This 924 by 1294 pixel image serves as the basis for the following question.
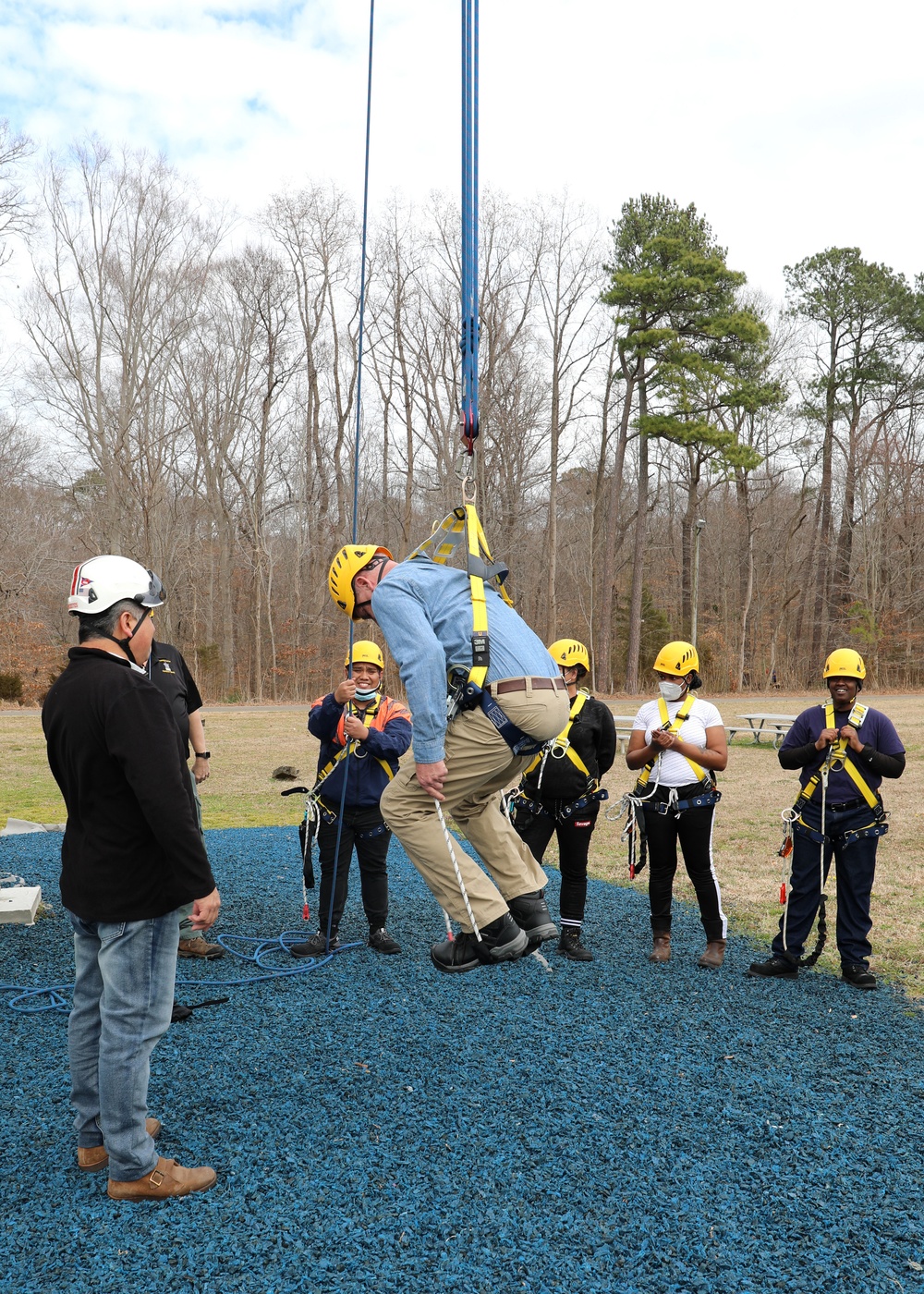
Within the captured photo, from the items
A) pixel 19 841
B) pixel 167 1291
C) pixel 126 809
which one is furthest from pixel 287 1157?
pixel 19 841

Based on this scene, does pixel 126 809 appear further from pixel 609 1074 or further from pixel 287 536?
pixel 287 536

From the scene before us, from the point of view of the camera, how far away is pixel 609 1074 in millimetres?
4254

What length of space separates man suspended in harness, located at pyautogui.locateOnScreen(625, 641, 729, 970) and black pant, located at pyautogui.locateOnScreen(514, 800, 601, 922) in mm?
361

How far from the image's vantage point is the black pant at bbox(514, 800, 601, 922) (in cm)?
598

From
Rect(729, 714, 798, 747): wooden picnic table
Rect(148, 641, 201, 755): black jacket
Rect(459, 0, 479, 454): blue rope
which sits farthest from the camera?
Rect(729, 714, 798, 747): wooden picnic table

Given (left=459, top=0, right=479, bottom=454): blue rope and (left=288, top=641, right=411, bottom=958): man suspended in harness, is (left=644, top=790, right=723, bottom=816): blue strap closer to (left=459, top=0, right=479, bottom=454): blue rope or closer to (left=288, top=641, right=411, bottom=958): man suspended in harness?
(left=288, top=641, right=411, bottom=958): man suspended in harness

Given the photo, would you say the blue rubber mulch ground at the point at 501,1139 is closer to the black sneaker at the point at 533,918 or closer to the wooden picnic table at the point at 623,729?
the black sneaker at the point at 533,918

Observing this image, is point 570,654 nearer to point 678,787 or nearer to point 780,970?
point 678,787

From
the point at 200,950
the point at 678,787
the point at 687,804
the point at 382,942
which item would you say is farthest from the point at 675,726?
the point at 200,950

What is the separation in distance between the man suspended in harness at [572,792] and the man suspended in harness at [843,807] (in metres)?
1.20

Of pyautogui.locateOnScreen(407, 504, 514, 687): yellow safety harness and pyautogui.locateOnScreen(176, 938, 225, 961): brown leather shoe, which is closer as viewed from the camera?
pyautogui.locateOnScreen(407, 504, 514, 687): yellow safety harness

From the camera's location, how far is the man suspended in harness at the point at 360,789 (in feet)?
19.5

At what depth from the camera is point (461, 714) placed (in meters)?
3.70

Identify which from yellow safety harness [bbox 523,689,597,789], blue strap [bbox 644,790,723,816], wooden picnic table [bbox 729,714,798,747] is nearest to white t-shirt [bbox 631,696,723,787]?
blue strap [bbox 644,790,723,816]
